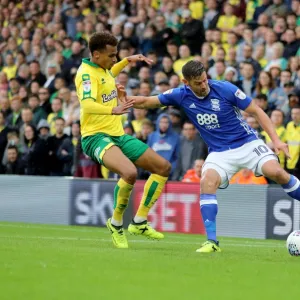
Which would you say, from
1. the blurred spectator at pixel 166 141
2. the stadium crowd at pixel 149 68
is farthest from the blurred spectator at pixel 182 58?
the blurred spectator at pixel 166 141

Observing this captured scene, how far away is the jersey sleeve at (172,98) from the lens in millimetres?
10664

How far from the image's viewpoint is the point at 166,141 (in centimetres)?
1697

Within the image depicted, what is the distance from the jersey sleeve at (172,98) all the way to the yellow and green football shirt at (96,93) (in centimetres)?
73

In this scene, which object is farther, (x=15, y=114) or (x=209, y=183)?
(x=15, y=114)

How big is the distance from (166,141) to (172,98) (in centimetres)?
627

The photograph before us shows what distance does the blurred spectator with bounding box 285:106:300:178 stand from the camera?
15445mm

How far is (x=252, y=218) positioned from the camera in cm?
1534

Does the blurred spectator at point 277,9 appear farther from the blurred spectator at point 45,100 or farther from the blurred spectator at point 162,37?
the blurred spectator at point 45,100

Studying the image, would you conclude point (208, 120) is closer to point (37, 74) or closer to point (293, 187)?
point (293, 187)

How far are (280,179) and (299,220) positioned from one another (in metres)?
4.38

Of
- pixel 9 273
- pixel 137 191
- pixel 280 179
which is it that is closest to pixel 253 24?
pixel 137 191

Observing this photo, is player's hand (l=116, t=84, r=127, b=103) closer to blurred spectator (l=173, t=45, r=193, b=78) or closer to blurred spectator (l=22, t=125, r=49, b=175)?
blurred spectator (l=173, t=45, r=193, b=78)

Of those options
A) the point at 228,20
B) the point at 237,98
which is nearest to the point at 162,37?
the point at 228,20

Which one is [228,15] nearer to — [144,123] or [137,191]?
[144,123]
